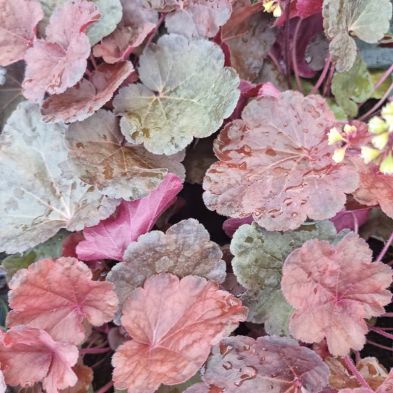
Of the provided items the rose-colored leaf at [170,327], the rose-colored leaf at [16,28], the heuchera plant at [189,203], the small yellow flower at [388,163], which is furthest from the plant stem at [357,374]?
the rose-colored leaf at [16,28]

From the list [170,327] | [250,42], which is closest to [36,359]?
[170,327]

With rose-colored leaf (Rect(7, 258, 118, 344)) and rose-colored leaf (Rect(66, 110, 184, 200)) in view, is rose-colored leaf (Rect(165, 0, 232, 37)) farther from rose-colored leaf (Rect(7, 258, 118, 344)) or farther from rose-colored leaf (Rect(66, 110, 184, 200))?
rose-colored leaf (Rect(7, 258, 118, 344))

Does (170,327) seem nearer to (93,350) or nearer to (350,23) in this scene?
(93,350)

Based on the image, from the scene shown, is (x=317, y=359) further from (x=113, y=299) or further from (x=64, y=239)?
(x=64, y=239)

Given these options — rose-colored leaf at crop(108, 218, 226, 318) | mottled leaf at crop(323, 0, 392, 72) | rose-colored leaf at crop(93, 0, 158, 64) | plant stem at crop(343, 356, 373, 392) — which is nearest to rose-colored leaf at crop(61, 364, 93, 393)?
rose-colored leaf at crop(108, 218, 226, 318)

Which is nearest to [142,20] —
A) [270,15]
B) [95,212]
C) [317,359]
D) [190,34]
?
[190,34]

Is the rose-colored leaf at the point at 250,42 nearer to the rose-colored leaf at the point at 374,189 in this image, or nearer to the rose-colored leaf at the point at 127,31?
the rose-colored leaf at the point at 127,31
